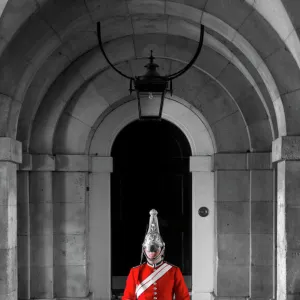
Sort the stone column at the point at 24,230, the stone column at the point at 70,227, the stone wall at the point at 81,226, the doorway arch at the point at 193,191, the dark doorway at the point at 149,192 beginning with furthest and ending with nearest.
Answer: the dark doorway at the point at 149,192, the doorway arch at the point at 193,191, the stone column at the point at 70,227, the stone wall at the point at 81,226, the stone column at the point at 24,230

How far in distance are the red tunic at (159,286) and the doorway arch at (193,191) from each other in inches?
192

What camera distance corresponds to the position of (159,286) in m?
6.57

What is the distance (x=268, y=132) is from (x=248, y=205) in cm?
141

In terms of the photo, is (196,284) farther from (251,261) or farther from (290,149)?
(290,149)

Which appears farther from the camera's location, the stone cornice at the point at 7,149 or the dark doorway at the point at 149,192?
the dark doorway at the point at 149,192

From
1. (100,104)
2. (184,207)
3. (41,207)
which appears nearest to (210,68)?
(100,104)

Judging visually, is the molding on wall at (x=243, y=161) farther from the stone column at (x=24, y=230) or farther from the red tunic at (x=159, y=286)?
the red tunic at (x=159, y=286)

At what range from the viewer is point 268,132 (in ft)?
33.7

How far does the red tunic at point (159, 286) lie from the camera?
21.4ft

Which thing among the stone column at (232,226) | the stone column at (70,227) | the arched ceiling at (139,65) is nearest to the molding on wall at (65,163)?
the stone column at (70,227)

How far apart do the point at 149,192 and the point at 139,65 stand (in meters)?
2.68

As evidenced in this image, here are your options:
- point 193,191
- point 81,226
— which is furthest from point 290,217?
point 81,226

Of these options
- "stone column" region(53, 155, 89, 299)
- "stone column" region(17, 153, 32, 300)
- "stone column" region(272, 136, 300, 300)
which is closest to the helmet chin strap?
"stone column" region(272, 136, 300, 300)

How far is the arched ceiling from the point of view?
24.3ft
